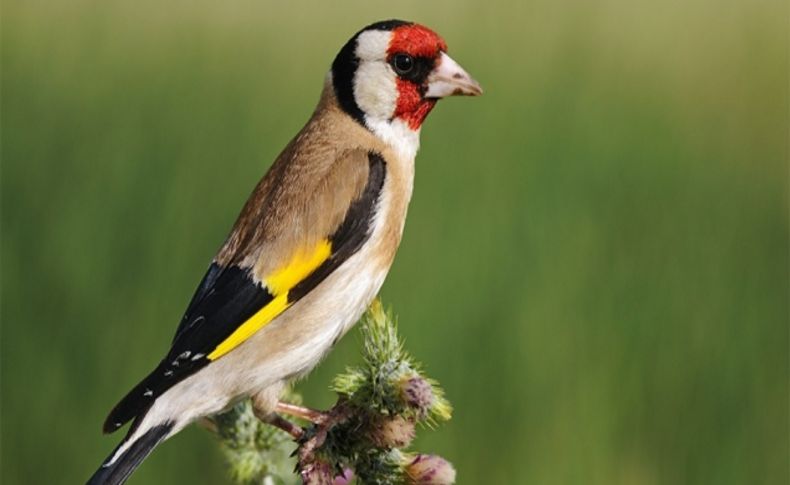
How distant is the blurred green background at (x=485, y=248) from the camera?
4.43m

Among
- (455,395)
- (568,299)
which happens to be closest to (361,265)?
(455,395)

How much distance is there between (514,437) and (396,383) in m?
1.53

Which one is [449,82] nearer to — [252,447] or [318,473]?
[252,447]

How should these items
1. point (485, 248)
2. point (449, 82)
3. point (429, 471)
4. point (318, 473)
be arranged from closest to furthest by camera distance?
point (429, 471)
point (318, 473)
point (449, 82)
point (485, 248)

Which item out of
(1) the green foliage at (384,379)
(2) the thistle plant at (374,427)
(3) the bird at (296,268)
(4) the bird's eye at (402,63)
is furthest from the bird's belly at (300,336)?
(4) the bird's eye at (402,63)

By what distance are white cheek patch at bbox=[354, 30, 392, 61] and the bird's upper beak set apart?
14cm

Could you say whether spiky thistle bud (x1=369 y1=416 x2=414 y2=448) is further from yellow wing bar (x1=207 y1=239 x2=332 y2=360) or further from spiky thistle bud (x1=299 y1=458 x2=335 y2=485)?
yellow wing bar (x1=207 y1=239 x2=332 y2=360)

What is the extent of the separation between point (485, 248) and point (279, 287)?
136 cm

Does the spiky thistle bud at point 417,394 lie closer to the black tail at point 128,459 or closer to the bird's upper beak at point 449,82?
the black tail at point 128,459

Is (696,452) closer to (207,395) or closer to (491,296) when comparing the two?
(491,296)

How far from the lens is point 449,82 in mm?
3811

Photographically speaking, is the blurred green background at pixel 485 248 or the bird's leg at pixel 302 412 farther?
the blurred green background at pixel 485 248

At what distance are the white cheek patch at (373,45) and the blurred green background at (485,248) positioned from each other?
710 mm

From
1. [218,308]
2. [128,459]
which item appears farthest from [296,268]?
[128,459]
